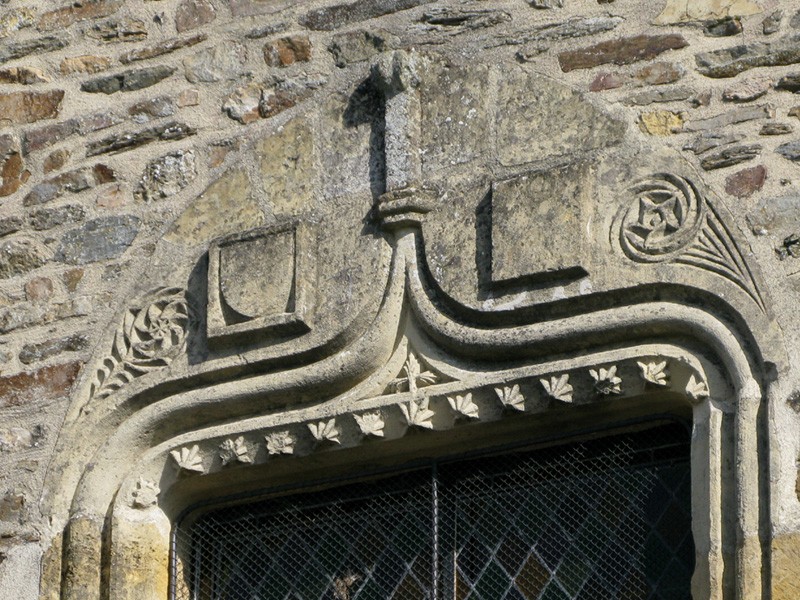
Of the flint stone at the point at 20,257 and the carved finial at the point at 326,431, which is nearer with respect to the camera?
the carved finial at the point at 326,431

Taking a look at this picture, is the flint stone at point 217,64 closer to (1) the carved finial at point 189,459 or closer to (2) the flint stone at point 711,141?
(1) the carved finial at point 189,459

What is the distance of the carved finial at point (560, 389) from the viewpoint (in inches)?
190

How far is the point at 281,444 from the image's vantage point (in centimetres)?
511

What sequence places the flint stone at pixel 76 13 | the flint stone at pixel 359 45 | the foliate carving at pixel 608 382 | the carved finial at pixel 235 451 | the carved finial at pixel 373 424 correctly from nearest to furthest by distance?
the foliate carving at pixel 608 382
the carved finial at pixel 373 424
the carved finial at pixel 235 451
the flint stone at pixel 359 45
the flint stone at pixel 76 13

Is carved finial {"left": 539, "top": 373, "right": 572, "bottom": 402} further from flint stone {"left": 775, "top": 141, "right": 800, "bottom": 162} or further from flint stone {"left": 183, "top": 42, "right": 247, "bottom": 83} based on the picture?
flint stone {"left": 183, "top": 42, "right": 247, "bottom": 83}

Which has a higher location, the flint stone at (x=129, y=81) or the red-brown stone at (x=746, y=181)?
the flint stone at (x=129, y=81)

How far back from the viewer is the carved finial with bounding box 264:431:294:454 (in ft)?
16.8

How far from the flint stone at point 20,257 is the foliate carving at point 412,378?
43.4 inches

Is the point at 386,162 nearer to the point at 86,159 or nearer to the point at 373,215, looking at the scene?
the point at 373,215

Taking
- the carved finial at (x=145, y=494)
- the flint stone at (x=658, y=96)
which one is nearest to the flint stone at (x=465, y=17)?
the flint stone at (x=658, y=96)

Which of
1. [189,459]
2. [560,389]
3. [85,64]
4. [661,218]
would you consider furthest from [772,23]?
[85,64]

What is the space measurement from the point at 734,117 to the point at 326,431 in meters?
1.23

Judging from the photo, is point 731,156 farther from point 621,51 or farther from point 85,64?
point 85,64

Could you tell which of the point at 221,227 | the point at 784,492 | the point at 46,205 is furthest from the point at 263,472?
the point at 784,492
